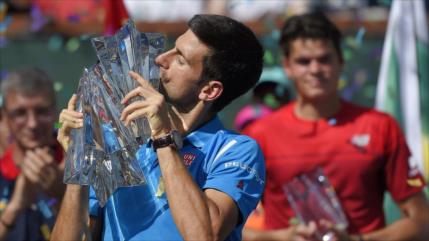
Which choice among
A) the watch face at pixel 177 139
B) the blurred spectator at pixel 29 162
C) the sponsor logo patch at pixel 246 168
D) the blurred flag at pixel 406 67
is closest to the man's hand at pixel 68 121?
the watch face at pixel 177 139

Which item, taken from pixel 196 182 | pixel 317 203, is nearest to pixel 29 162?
pixel 317 203

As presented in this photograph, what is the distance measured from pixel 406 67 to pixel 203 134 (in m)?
2.76

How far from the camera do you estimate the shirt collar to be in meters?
3.93

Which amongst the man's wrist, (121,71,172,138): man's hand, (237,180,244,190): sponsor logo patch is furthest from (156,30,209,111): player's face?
the man's wrist

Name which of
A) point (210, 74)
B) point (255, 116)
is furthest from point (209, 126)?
point (255, 116)

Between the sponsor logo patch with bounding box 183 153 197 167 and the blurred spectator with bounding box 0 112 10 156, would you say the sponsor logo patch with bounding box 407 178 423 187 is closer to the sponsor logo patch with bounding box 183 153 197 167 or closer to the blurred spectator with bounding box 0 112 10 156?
the sponsor logo patch with bounding box 183 153 197 167

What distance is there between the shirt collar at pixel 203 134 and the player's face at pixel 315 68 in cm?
203

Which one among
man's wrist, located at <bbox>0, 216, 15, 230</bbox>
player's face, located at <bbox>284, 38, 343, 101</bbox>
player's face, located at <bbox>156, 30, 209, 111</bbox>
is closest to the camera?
player's face, located at <bbox>156, 30, 209, 111</bbox>

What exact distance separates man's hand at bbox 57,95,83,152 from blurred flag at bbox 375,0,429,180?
2.95 meters

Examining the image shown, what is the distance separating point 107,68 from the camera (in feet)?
12.2

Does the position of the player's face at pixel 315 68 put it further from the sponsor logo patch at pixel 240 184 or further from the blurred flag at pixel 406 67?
the sponsor logo patch at pixel 240 184

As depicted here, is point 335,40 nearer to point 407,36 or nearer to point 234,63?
point 407,36

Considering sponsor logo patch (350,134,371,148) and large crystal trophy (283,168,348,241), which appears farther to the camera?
sponsor logo patch (350,134,371,148)

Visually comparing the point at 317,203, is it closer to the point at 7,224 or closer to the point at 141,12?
the point at 7,224
